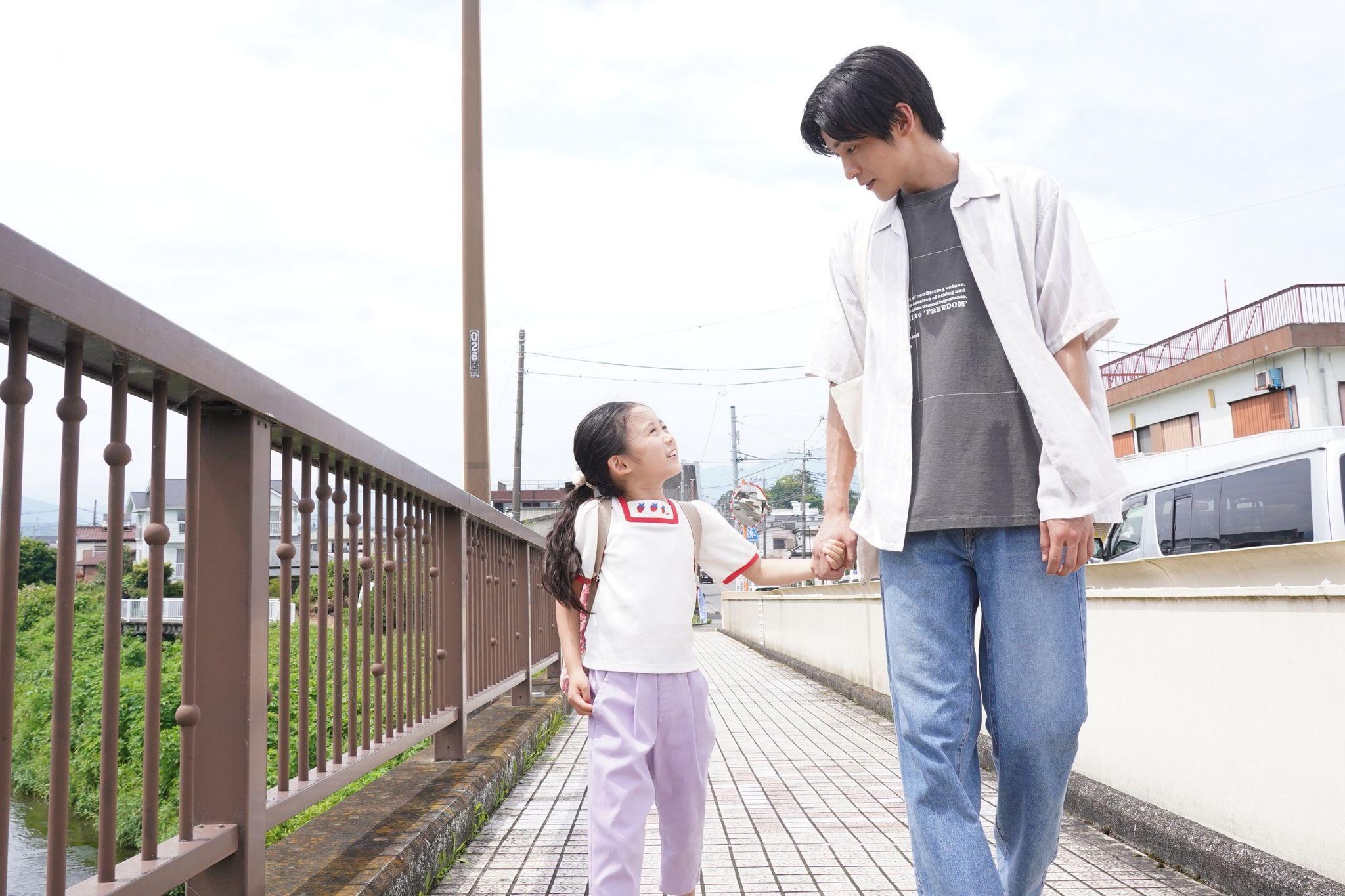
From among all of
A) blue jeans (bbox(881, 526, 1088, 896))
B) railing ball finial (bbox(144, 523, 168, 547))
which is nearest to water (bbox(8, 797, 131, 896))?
railing ball finial (bbox(144, 523, 168, 547))

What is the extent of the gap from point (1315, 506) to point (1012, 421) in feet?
31.0

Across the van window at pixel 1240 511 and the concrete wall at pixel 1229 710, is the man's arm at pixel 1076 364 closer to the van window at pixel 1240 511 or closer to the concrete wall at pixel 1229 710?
the concrete wall at pixel 1229 710

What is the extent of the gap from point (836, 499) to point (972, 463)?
1.17ft

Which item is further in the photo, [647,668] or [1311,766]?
[1311,766]

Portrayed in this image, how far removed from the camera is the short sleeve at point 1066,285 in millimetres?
2188

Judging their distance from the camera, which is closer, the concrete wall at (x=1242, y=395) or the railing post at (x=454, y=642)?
the railing post at (x=454, y=642)

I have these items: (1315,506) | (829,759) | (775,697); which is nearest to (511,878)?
(829,759)

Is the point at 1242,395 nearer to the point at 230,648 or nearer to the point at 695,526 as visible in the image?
the point at 695,526

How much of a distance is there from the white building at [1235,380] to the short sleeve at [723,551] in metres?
23.0

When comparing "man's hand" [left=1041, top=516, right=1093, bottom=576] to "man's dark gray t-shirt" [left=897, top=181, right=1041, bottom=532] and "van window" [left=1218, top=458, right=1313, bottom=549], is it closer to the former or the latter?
"man's dark gray t-shirt" [left=897, top=181, right=1041, bottom=532]

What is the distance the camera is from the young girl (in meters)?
2.59

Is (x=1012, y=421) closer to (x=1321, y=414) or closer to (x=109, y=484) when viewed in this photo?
(x=109, y=484)

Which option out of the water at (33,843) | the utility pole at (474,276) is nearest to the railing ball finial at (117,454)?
the utility pole at (474,276)

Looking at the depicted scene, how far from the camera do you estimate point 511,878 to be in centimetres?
347
